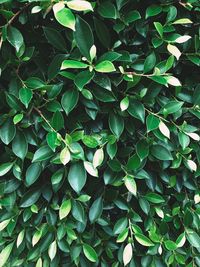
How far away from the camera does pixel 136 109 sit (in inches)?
44.8

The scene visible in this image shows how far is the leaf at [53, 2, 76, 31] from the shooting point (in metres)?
0.83

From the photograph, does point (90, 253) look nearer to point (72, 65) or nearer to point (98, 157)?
point (98, 157)

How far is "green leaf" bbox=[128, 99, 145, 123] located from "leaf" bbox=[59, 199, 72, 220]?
40 cm

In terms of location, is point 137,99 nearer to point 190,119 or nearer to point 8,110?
point 190,119

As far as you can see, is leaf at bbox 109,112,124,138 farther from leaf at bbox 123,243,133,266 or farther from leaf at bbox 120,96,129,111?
leaf at bbox 123,243,133,266

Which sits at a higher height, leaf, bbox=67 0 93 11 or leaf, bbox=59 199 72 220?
leaf, bbox=67 0 93 11

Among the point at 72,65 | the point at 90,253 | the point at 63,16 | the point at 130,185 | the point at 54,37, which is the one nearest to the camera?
the point at 63,16

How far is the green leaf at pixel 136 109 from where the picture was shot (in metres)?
1.13

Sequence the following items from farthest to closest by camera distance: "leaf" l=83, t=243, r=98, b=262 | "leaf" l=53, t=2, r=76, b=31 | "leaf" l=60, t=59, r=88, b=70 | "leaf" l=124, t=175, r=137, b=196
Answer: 1. "leaf" l=83, t=243, r=98, b=262
2. "leaf" l=124, t=175, r=137, b=196
3. "leaf" l=60, t=59, r=88, b=70
4. "leaf" l=53, t=2, r=76, b=31

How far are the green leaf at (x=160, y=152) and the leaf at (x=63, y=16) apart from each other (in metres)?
0.57

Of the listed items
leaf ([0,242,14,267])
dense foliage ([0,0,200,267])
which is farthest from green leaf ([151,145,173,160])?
leaf ([0,242,14,267])

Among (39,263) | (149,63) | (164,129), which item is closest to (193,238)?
(164,129)

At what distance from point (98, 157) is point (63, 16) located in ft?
1.61

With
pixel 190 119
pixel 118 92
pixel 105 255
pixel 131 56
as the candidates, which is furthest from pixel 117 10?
pixel 105 255
